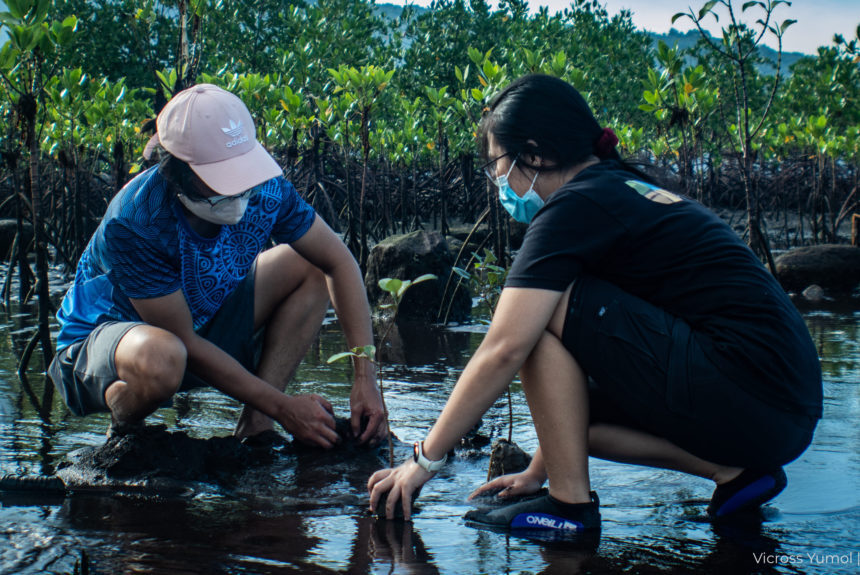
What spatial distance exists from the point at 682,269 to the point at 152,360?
1.35 metres

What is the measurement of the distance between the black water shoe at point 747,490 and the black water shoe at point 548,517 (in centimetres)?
30

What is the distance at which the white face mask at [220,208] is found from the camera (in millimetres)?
2275

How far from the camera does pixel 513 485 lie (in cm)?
213

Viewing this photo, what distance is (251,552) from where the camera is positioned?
177 centimetres

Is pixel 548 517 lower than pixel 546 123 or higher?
lower

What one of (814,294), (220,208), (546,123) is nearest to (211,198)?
(220,208)

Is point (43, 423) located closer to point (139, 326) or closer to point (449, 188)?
point (139, 326)

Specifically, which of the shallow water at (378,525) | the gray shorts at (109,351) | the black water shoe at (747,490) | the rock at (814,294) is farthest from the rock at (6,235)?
the black water shoe at (747,490)

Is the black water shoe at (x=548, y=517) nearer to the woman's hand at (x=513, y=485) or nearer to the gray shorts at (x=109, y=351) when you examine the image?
the woman's hand at (x=513, y=485)

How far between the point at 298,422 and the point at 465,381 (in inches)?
28.6

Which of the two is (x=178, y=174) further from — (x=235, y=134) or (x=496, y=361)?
(x=496, y=361)

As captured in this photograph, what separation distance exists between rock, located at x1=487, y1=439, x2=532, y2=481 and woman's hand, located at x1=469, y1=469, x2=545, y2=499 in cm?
12

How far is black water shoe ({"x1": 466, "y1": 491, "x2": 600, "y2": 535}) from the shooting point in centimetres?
191

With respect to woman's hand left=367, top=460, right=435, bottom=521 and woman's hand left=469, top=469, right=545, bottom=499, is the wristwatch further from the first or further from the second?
woman's hand left=469, top=469, right=545, bottom=499
